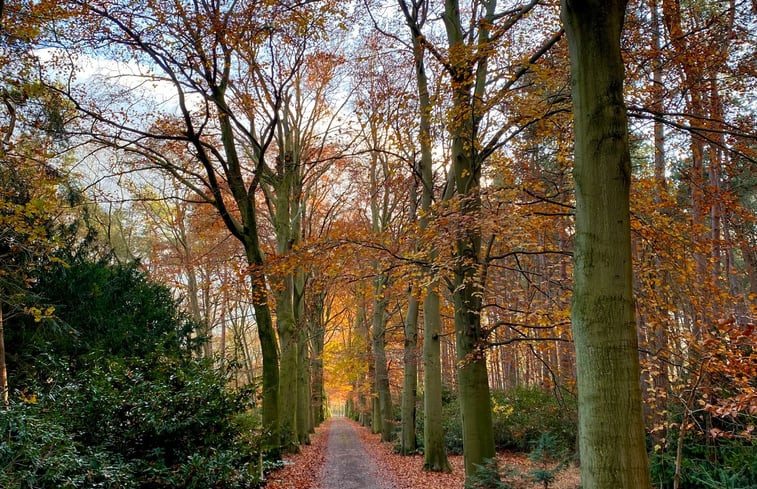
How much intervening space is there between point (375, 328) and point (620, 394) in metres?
15.8

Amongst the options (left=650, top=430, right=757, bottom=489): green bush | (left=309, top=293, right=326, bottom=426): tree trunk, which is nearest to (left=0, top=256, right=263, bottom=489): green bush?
(left=650, top=430, right=757, bottom=489): green bush

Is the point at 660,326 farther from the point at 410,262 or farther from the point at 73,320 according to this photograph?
the point at 73,320

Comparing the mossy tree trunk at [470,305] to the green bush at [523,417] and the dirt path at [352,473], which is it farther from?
the green bush at [523,417]

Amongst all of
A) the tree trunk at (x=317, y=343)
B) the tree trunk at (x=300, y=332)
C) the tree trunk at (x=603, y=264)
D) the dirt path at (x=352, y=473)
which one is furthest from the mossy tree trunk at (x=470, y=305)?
the tree trunk at (x=317, y=343)

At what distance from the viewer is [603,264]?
3199 millimetres

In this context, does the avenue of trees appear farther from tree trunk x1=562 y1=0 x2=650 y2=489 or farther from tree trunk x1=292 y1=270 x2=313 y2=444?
tree trunk x1=292 y1=270 x2=313 y2=444

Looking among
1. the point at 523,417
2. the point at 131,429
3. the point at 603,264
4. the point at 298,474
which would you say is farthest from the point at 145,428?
the point at 523,417

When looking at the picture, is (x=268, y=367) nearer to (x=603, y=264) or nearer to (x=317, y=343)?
(x=603, y=264)

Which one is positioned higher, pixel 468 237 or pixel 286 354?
pixel 468 237

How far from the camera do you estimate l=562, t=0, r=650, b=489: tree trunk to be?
3031 mm

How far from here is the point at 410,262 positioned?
7.72m

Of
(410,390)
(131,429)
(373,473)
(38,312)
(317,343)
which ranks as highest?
(38,312)

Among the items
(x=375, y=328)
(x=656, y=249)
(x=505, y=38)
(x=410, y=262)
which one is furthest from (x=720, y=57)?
(x=375, y=328)

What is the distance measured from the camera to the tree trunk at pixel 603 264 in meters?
3.03
